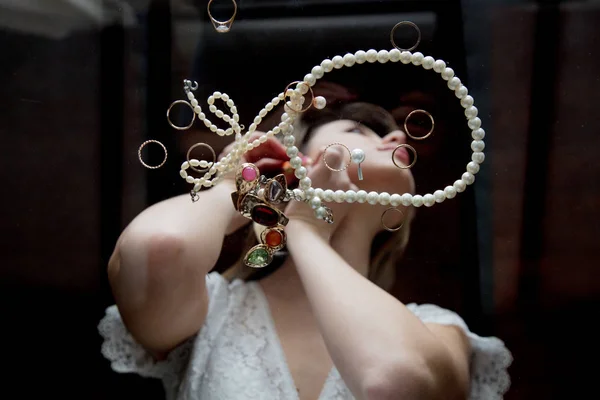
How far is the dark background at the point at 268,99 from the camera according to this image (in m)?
0.58

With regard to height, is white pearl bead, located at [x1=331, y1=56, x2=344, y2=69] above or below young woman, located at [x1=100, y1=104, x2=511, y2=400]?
A: above

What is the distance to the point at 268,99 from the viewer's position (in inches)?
23.7

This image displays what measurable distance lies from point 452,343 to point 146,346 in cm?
30

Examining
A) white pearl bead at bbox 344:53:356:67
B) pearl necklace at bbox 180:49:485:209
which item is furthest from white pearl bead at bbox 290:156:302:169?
white pearl bead at bbox 344:53:356:67

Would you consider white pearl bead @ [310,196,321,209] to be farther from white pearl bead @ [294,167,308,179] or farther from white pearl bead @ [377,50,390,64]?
white pearl bead @ [377,50,390,64]

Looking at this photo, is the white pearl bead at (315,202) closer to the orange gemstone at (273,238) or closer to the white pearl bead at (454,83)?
the orange gemstone at (273,238)

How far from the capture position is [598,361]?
585 mm

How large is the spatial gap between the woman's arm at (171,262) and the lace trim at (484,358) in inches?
8.0

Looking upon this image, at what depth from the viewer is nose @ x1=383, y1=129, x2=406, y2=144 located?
0.58 metres

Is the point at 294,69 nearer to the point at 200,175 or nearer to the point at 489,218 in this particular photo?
the point at 200,175

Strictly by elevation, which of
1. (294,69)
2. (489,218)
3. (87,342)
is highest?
(294,69)

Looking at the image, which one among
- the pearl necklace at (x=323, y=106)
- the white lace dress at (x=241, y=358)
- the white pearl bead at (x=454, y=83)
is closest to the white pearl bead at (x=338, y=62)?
the pearl necklace at (x=323, y=106)

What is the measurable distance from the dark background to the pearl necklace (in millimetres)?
18

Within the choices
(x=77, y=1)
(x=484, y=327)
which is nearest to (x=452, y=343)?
(x=484, y=327)
